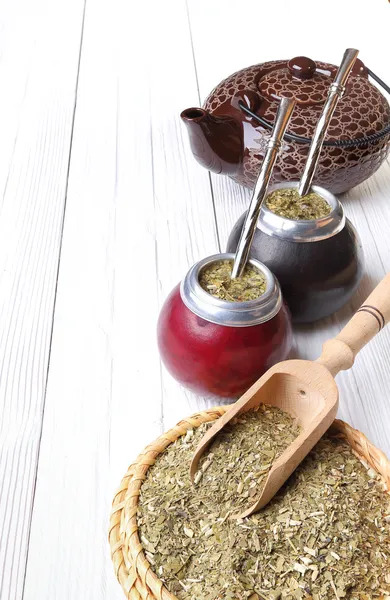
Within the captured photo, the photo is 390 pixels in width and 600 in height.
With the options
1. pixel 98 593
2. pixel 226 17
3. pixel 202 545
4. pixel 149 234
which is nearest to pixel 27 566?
pixel 98 593

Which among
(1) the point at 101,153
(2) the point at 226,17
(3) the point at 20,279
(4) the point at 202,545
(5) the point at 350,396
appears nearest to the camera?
(4) the point at 202,545

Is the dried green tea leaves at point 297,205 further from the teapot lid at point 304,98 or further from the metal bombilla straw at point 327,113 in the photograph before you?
the teapot lid at point 304,98

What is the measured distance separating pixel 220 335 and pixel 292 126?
41 centimetres

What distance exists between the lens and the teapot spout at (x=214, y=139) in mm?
1005

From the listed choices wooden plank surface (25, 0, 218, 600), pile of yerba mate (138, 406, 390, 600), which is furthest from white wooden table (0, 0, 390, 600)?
pile of yerba mate (138, 406, 390, 600)

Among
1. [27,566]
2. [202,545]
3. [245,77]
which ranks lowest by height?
[27,566]

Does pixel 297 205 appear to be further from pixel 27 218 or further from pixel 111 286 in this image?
pixel 27 218

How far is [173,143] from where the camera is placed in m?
1.31

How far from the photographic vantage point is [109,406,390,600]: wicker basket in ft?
1.98

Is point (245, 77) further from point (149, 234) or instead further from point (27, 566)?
point (27, 566)

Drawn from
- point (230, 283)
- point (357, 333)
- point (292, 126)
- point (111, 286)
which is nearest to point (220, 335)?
point (230, 283)

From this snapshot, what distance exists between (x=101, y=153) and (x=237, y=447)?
30.3 inches

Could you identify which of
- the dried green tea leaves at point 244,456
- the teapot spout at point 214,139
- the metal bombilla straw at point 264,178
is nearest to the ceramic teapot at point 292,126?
the teapot spout at point 214,139

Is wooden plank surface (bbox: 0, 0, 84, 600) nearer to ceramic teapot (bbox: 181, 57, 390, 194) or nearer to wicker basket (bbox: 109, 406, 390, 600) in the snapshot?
wicker basket (bbox: 109, 406, 390, 600)
